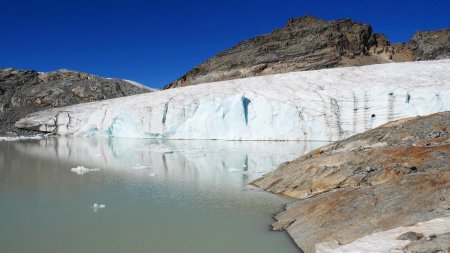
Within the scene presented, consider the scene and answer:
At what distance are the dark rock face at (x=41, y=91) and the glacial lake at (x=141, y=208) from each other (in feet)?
88.3

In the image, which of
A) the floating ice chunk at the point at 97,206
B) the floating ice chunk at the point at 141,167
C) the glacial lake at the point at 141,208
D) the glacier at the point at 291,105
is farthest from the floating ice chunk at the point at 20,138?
the floating ice chunk at the point at 97,206

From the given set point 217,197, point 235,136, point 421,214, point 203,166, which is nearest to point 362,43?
point 235,136

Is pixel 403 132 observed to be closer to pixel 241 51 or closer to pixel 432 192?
pixel 432 192

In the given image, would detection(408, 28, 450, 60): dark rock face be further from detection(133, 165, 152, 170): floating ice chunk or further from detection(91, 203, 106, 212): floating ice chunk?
detection(91, 203, 106, 212): floating ice chunk

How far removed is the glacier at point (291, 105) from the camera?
22000mm

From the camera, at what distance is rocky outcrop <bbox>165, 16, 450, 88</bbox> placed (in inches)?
1617

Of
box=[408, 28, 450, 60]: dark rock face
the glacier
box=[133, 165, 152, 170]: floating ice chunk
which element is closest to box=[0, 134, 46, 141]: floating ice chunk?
the glacier

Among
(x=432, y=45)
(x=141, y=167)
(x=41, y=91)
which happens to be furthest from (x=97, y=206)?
(x=432, y=45)

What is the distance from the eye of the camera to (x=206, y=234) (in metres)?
6.68

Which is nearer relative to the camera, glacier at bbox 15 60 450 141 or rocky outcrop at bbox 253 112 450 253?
rocky outcrop at bbox 253 112 450 253

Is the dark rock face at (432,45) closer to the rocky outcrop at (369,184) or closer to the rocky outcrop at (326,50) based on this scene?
the rocky outcrop at (326,50)

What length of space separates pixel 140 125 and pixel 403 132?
834 inches

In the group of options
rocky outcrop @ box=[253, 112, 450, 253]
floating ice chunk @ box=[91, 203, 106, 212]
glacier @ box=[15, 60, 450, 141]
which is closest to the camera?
rocky outcrop @ box=[253, 112, 450, 253]

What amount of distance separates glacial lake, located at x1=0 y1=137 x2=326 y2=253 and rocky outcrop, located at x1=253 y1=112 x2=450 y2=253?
47cm
